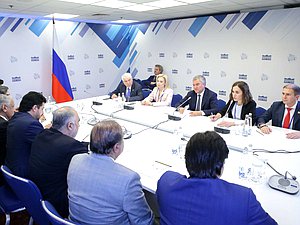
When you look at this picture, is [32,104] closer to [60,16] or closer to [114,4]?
[114,4]

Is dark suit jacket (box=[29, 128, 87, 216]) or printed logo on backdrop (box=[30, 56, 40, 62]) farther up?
printed logo on backdrop (box=[30, 56, 40, 62])

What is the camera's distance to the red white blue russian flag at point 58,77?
5.87m

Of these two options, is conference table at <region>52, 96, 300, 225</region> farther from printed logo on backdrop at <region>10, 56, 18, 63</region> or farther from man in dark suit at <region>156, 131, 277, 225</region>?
printed logo on backdrop at <region>10, 56, 18, 63</region>

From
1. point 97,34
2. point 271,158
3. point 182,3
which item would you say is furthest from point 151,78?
point 271,158

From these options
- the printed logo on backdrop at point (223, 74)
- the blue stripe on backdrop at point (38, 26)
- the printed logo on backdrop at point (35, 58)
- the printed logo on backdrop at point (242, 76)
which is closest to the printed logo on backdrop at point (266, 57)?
the printed logo on backdrop at point (242, 76)

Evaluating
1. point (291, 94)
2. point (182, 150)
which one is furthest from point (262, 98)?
point (182, 150)

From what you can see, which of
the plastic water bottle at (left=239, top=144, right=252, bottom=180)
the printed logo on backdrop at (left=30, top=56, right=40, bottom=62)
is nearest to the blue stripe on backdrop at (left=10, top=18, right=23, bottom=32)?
the printed logo on backdrop at (left=30, top=56, right=40, bottom=62)

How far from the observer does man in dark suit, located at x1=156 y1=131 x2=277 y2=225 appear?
1029 millimetres

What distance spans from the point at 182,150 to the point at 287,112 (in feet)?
5.42

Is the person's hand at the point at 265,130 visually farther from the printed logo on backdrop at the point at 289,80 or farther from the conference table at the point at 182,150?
the printed logo on backdrop at the point at 289,80

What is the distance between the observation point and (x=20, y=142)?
81.0 inches

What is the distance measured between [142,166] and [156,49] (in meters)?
5.38

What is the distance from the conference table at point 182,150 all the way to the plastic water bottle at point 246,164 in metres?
0.04

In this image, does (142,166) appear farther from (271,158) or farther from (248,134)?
(248,134)
